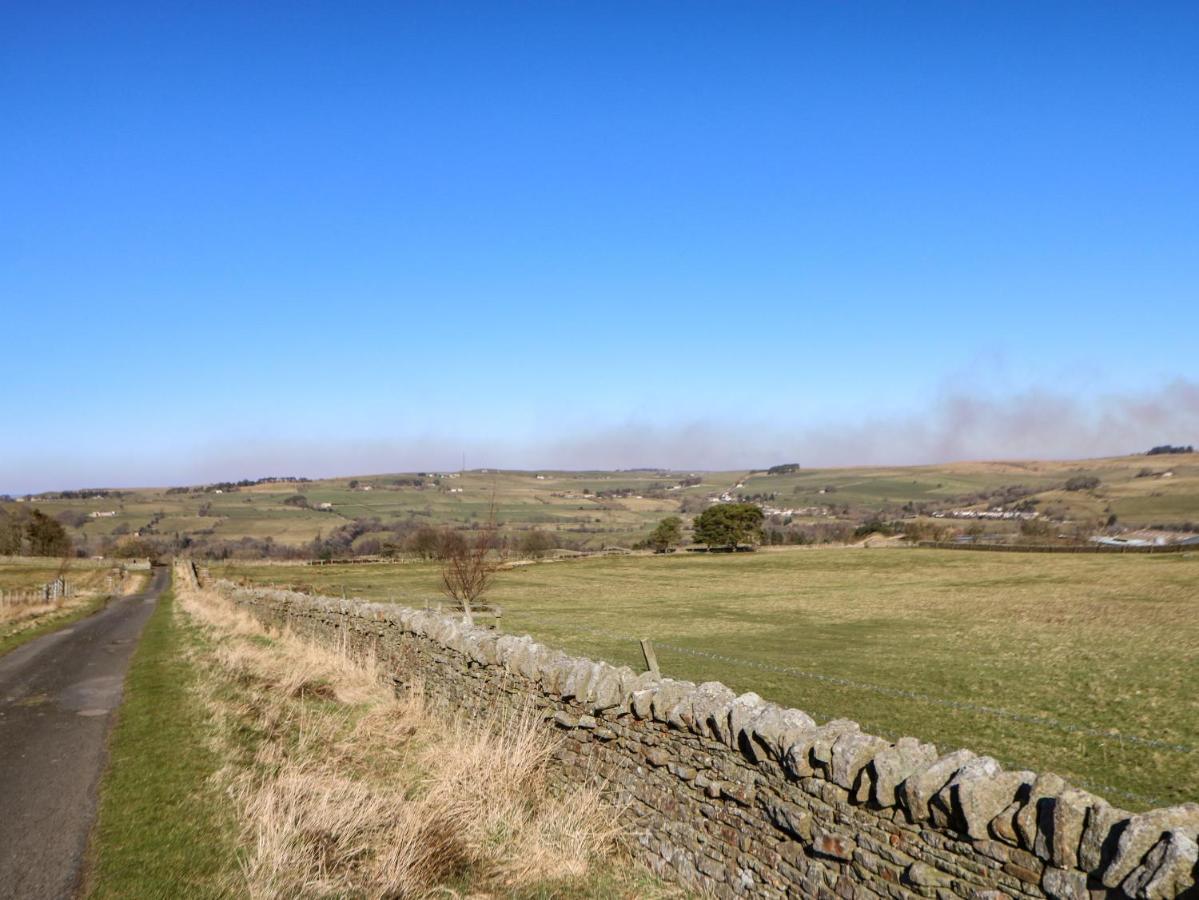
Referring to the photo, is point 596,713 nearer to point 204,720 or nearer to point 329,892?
point 329,892

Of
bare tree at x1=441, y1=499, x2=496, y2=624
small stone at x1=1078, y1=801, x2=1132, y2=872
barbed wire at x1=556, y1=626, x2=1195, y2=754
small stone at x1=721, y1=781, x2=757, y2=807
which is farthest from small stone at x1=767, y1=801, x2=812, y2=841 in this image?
bare tree at x1=441, y1=499, x2=496, y2=624

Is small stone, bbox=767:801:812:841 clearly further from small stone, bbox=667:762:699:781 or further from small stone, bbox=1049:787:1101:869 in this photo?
small stone, bbox=1049:787:1101:869

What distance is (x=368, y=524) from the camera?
135625 millimetres

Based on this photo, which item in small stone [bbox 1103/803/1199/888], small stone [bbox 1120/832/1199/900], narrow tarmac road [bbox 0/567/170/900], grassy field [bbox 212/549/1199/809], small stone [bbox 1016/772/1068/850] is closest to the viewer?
small stone [bbox 1120/832/1199/900]

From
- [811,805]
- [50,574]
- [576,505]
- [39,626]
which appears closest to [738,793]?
[811,805]

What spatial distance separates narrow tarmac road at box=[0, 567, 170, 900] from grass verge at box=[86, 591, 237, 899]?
22 cm

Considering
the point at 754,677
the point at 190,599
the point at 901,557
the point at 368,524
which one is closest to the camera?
the point at 754,677

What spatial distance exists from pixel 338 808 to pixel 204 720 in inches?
245

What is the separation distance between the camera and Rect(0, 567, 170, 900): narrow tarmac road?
23.4 ft

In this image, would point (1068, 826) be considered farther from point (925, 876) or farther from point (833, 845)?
point (833, 845)

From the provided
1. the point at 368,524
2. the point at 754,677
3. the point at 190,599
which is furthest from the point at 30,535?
the point at 754,677

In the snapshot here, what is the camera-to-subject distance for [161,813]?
27.2ft

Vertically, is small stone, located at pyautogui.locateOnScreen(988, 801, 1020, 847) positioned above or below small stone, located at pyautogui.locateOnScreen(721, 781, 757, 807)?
above

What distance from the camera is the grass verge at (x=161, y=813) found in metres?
6.76
